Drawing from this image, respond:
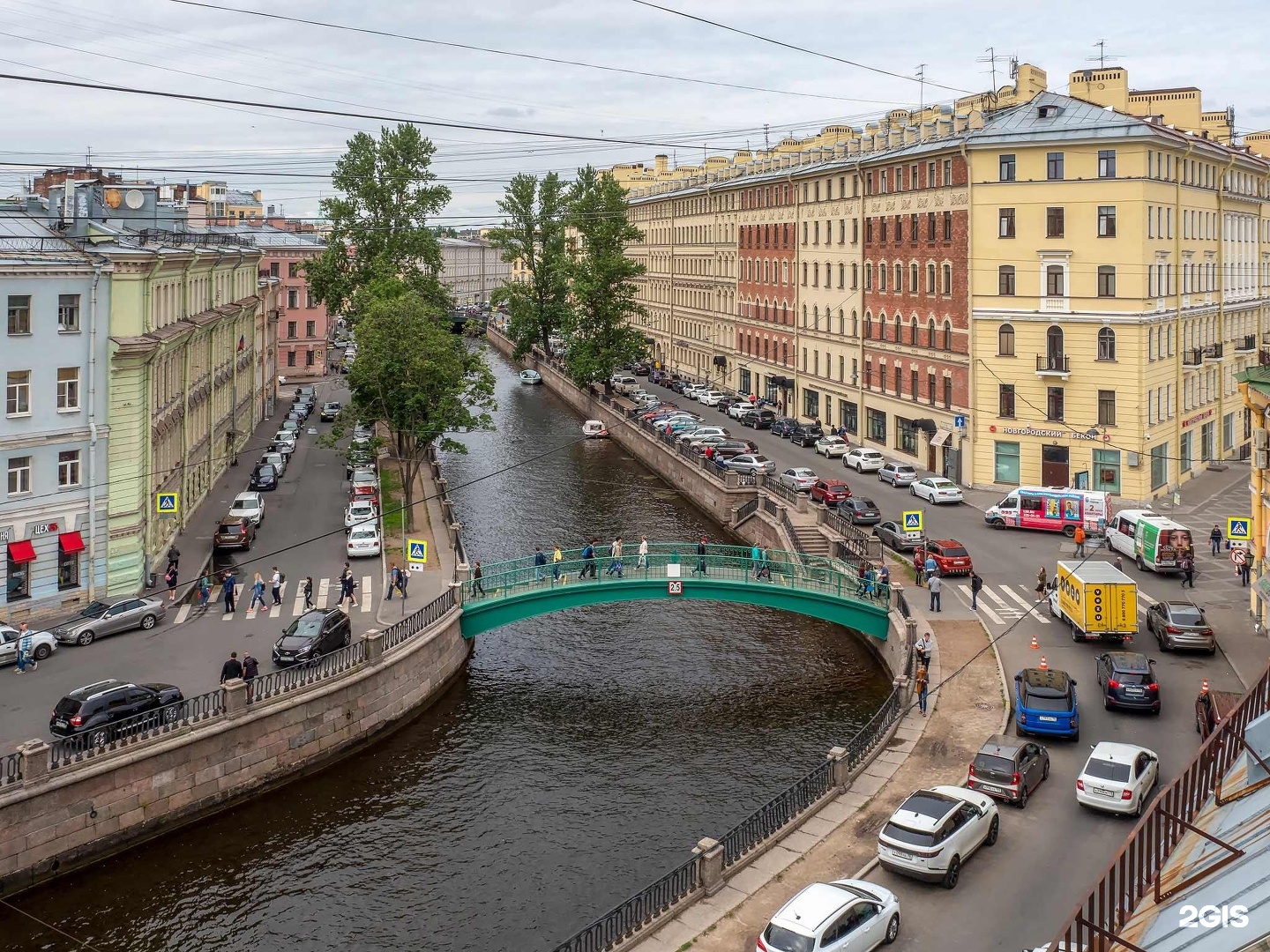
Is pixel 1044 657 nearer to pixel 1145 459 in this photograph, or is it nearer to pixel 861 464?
pixel 1145 459

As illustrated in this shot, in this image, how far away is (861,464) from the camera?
58219mm

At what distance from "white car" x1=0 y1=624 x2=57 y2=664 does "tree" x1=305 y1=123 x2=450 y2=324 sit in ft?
139

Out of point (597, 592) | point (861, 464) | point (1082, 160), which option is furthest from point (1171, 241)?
point (597, 592)

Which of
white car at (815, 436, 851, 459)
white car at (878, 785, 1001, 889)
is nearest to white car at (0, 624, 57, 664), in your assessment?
white car at (878, 785, 1001, 889)

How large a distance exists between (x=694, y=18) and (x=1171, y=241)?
38.3 m

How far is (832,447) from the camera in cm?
6219

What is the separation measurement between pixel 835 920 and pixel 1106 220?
134ft

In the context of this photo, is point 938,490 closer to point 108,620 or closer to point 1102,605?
point 1102,605

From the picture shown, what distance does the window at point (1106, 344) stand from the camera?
4972cm

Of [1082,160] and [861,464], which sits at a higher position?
[1082,160]

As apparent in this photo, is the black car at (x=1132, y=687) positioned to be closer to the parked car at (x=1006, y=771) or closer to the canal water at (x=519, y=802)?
the parked car at (x=1006, y=771)

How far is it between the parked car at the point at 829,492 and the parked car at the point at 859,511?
1136 mm

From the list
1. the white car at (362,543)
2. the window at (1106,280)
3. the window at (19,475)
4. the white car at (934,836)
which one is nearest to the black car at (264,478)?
the white car at (362,543)

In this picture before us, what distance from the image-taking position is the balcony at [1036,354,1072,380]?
50656 mm
